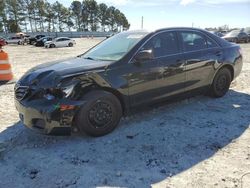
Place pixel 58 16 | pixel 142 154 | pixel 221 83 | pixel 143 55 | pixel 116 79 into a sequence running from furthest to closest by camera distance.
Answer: pixel 58 16
pixel 221 83
pixel 143 55
pixel 116 79
pixel 142 154

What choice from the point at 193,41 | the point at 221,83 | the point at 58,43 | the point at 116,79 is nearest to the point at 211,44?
the point at 193,41

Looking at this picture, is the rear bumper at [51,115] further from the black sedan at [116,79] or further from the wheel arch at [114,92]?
the wheel arch at [114,92]

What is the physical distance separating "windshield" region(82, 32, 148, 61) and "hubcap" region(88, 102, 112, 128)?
0.86m

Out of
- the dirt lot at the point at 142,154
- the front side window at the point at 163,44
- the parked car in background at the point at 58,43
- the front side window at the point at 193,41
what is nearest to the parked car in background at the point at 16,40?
the parked car in background at the point at 58,43

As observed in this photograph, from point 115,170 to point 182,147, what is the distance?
1131mm

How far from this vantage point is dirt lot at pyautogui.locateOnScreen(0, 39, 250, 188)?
3520 millimetres

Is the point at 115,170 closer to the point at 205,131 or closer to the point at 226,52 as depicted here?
the point at 205,131

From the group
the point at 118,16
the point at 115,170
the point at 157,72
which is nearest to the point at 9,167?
the point at 115,170

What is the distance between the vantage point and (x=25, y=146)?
4.49 m

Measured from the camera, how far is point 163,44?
18.0ft

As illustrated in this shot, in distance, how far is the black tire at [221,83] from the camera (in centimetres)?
650

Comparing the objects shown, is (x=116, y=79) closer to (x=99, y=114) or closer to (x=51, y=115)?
(x=99, y=114)

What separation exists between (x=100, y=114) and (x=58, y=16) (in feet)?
294

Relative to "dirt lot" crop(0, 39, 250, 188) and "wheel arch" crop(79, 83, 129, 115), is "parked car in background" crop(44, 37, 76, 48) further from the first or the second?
"wheel arch" crop(79, 83, 129, 115)
